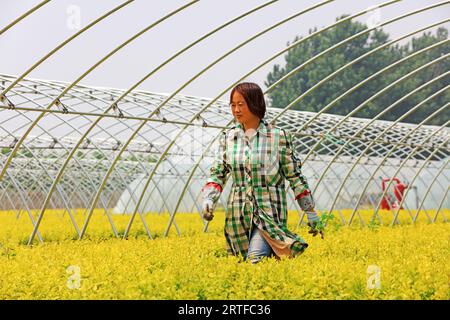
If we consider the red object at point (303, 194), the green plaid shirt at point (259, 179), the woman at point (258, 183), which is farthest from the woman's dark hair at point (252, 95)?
the red object at point (303, 194)

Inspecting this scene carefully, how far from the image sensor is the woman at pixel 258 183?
6.13 metres

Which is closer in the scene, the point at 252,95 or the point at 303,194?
the point at 252,95

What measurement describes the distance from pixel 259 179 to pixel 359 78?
1647 inches

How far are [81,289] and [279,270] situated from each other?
5.31 ft

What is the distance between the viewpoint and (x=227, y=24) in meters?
10.0

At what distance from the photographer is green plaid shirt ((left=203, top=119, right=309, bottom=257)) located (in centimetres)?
615

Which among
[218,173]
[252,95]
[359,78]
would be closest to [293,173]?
[218,173]

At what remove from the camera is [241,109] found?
Answer: 6.02 metres

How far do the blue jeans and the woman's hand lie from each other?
0.45 metres

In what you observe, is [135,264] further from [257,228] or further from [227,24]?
[227,24]

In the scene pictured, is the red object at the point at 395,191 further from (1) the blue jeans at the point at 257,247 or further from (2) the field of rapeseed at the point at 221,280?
(1) the blue jeans at the point at 257,247

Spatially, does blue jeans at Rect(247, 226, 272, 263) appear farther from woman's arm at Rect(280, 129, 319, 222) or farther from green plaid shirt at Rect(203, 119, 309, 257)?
woman's arm at Rect(280, 129, 319, 222)

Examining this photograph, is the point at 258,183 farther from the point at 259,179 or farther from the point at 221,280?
the point at 221,280
